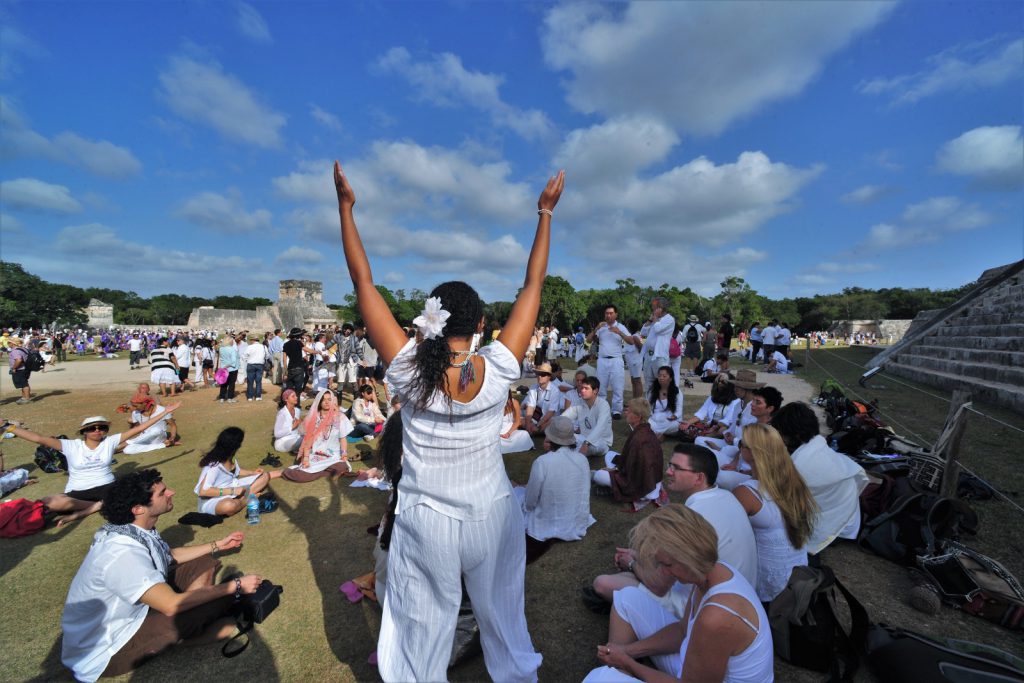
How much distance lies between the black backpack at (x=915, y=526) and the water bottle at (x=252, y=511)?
19.9 ft

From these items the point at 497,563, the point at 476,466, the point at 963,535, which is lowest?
the point at 963,535

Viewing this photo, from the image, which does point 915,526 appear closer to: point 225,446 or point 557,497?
point 557,497

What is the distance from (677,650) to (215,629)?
3.01 meters

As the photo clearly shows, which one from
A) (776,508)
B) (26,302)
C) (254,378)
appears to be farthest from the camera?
(26,302)

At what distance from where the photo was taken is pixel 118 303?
314ft

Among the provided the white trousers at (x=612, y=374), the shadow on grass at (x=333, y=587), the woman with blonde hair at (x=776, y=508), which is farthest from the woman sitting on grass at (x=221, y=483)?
the white trousers at (x=612, y=374)

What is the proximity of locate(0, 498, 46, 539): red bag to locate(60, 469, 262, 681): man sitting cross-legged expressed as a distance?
2.76m

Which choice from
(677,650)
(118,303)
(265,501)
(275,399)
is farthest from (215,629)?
(118,303)

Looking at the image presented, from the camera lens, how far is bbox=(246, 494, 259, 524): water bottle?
4.68 m

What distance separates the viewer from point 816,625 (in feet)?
8.22

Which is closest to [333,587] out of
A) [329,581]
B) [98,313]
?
[329,581]

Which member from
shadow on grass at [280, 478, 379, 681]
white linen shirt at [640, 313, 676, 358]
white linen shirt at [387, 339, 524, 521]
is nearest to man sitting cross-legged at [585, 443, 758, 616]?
white linen shirt at [387, 339, 524, 521]

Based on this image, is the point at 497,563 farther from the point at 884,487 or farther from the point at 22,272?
the point at 22,272

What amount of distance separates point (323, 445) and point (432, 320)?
216 inches
